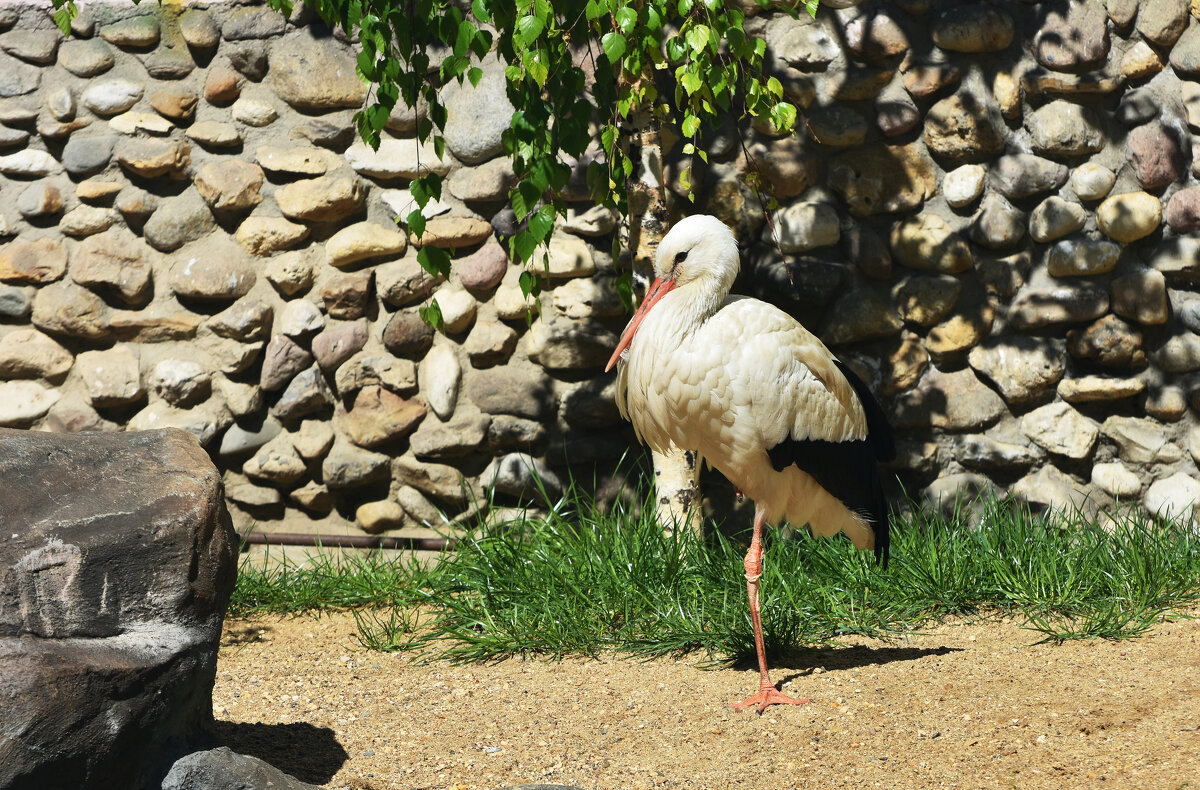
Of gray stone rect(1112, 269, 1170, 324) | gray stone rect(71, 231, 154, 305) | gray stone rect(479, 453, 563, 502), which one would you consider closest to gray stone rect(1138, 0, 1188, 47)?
gray stone rect(1112, 269, 1170, 324)

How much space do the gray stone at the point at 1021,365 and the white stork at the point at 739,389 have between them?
112 centimetres

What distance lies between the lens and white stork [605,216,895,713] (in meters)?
2.77

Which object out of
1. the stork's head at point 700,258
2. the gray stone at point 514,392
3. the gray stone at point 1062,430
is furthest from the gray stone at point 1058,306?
the gray stone at point 514,392

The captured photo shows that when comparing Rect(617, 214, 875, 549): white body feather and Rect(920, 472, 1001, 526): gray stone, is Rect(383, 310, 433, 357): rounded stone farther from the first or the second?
Rect(920, 472, 1001, 526): gray stone

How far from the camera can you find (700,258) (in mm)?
2867

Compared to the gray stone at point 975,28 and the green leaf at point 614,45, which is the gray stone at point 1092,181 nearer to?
the gray stone at point 975,28

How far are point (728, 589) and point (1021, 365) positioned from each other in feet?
4.99

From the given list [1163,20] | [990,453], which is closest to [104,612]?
[990,453]

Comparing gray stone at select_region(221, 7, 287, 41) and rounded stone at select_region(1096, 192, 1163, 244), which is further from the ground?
gray stone at select_region(221, 7, 287, 41)

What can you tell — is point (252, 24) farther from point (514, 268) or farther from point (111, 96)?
point (514, 268)

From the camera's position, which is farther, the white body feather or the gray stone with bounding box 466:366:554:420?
the gray stone with bounding box 466:366:554:420

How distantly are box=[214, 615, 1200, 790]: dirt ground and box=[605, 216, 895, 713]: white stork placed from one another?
247mm

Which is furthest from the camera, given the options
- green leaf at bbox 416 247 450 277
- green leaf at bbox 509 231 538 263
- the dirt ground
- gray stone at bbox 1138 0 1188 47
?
gray stone at bbox 1138 0 1188 47

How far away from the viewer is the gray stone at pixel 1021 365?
12.9 feet
